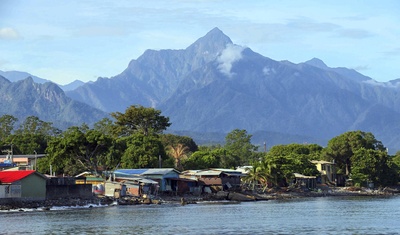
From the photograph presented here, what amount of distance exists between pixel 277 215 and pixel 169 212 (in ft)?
31.5

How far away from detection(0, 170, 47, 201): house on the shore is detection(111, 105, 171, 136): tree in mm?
50832

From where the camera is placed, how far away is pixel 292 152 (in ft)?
406

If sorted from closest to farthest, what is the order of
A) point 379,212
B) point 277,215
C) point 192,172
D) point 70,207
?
point 277,215 < point 379,212 < point 70,207 < point 192,172

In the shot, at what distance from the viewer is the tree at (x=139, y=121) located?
11894 cm

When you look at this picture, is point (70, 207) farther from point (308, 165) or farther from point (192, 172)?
point (308, 165)

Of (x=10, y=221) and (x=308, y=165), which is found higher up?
(x=308, y=165)

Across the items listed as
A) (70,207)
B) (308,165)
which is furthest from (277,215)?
(308,165)

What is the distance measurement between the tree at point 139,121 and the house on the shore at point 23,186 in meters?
50.8

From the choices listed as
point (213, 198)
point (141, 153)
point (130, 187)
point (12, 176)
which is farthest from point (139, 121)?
point (12, 176)

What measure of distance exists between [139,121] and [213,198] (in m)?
38.4

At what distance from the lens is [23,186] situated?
214 feet

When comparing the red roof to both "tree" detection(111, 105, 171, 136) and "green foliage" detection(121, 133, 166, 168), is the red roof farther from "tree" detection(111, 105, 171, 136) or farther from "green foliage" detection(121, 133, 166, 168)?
"tree" detection(111, 105, 171, 136)

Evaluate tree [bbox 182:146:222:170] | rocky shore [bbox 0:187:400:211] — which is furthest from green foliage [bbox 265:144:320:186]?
tree [bbox 182:146:222:170]

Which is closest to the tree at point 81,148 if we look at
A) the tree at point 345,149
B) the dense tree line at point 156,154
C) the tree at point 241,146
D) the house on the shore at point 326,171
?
the dense tree line at point 156,154
